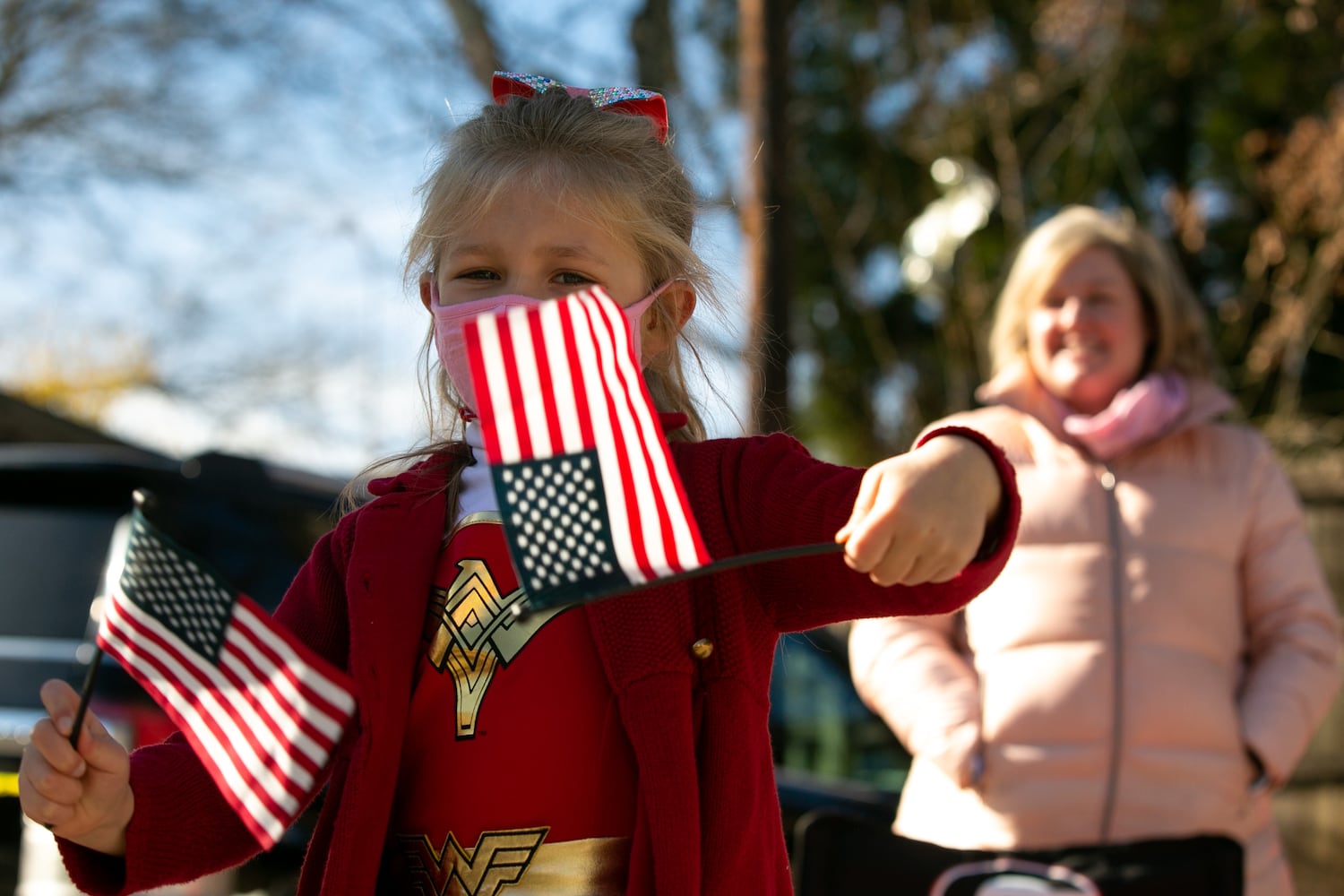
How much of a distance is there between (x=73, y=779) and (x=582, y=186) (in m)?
0.89

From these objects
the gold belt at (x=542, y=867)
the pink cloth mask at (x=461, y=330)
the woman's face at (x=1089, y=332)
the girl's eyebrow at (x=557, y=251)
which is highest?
the woman's face at (x=1089, y=332)

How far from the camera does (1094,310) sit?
3.21 m

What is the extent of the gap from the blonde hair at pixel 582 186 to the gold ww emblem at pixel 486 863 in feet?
1.44

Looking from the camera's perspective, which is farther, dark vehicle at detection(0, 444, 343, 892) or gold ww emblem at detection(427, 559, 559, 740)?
dark vehicle at detection(0, 444, 343, 892)

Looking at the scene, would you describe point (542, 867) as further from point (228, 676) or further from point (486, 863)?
point (228, 676)

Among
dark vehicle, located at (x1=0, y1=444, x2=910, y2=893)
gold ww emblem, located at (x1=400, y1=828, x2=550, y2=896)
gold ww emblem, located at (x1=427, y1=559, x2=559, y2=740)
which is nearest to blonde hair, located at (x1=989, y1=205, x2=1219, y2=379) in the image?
dark vehicle, located at (x1=0, y1=444, x2=910, y2=893)

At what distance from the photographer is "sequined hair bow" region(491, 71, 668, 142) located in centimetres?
192

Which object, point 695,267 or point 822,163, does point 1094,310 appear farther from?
point 822,163

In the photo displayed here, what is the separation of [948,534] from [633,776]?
1.63 feet

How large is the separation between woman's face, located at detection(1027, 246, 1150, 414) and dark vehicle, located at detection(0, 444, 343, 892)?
1857mm

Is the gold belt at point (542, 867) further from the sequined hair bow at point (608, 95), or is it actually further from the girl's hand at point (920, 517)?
the sequined hair bow at point (608, 95)

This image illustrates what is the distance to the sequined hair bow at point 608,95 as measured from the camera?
1917 millimetres

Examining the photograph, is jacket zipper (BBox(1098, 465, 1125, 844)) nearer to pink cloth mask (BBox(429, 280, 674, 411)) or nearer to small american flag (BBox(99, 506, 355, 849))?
pink cloth mask (BBox(429, 280, 674, 411))

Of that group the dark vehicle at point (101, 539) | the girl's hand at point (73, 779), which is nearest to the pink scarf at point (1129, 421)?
the dark vehicle at point (101, 539)
